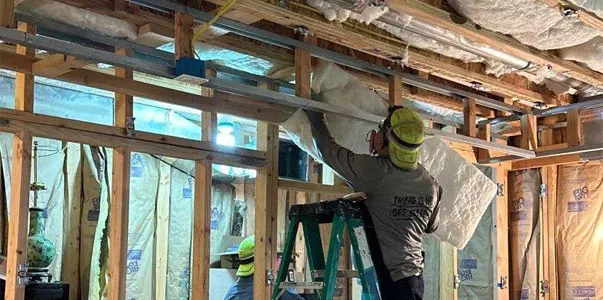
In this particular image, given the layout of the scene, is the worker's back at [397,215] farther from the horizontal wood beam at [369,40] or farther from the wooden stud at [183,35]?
the wooden stud at [183,35]

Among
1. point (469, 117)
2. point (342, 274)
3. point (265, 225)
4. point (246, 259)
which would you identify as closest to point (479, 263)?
point (469, 117)

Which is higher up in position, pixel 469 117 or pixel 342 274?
pixel 469 117

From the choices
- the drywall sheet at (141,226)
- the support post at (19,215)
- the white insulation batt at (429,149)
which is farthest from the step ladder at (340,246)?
the drywall sheet at (141,226)

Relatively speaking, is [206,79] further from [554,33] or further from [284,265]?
[554,33]

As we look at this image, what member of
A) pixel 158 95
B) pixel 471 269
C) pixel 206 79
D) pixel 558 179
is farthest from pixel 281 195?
pixel 206 79

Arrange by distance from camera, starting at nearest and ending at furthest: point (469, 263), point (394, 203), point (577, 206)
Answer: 1. point (394, 203)
2. point (577, 206)
3. point (469, 263)

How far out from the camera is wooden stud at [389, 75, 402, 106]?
3.81m

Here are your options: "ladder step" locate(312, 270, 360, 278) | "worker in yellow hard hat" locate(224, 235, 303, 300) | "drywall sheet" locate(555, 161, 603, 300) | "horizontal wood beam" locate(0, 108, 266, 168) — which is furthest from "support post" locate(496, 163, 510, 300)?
"ladder step" locate(312, 270, 360, 278)

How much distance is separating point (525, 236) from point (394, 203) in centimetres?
301

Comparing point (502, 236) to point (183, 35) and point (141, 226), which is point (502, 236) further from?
point (183, 35)

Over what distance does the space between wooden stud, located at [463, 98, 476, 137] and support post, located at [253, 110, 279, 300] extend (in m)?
1.25

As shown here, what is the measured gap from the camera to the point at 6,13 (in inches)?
97.9

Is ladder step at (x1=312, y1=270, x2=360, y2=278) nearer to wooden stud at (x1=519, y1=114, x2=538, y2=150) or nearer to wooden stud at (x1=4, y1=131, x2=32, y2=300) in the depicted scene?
wooden stud at (x1=4, y1=131, x2=32, y2=300)

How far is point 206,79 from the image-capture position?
9.11 feet
